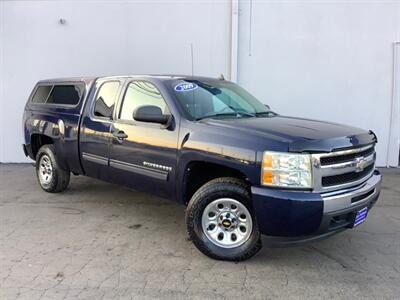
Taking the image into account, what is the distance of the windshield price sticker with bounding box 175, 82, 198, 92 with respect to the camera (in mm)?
4881

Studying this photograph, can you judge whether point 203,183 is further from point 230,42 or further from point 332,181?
point 230,42

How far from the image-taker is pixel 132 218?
5594mm

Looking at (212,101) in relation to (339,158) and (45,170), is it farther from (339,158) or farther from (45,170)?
(45,170)

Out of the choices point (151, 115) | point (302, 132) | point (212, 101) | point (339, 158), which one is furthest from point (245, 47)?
point (339, 158)

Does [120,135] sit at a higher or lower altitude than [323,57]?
lower

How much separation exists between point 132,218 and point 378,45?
21.8 ft

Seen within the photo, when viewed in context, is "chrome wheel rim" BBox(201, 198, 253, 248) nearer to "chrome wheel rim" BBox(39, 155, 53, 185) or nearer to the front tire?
the front tire

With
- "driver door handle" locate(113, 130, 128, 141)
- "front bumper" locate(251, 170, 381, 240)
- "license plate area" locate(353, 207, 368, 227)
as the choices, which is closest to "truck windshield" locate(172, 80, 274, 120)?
"driver door handle" locate(113, 130, 128, 141)

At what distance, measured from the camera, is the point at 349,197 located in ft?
12.7

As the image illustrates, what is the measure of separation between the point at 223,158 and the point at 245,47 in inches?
217

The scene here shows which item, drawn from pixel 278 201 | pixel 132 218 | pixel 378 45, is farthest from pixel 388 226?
pixel 378 45

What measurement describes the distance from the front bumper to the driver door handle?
76.9 inches

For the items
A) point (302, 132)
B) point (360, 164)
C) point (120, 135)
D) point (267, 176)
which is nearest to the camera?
point (267, 176)

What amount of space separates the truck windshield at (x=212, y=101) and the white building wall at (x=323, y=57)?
3694 millimetres
